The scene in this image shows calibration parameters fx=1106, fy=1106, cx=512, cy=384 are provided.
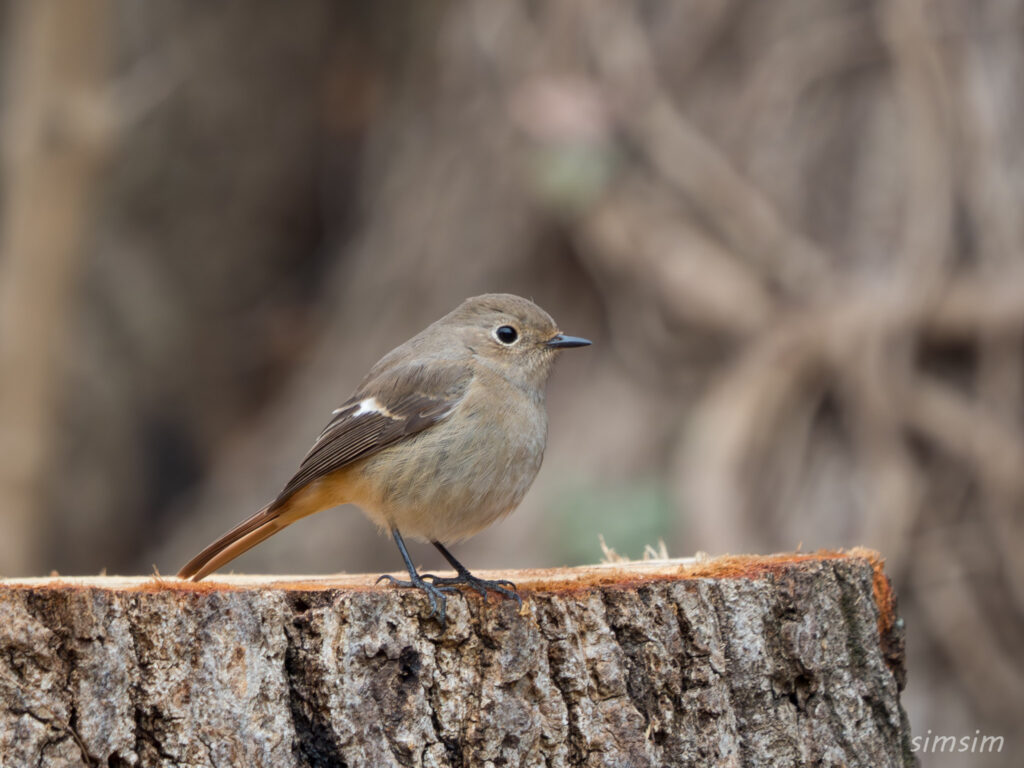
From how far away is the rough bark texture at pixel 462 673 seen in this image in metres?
2.42

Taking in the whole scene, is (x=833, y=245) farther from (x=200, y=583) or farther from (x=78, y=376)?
(x=78, y=376)

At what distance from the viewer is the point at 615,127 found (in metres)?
7.54

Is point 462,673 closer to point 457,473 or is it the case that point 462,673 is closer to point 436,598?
point 436,598

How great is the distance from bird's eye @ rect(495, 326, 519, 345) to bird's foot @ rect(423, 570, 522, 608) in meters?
0.95

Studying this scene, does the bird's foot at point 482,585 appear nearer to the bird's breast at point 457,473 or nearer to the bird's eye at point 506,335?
the bird's breast at point 457,473

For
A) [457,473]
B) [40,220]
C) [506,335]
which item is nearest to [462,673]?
[457,473]

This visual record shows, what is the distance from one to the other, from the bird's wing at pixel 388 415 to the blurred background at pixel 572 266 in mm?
2980

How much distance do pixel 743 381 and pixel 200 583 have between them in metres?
4.57

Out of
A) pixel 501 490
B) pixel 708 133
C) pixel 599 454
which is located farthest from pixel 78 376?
pixel 501 490

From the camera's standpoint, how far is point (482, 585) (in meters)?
2.88

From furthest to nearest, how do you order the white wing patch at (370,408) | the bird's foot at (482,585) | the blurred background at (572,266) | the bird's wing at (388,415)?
the blurred background at (572,266)
the white wing patch at (370,408)
the bird's wing at (388,415)
the bird's foot at (482,585)

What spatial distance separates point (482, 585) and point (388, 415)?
2.79ft

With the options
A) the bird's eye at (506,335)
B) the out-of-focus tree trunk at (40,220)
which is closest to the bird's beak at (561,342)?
the bird's eye at (506,335)

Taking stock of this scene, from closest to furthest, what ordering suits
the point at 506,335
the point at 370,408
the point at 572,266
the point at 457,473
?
the point at 457,473 → the point at 370,408 → the point at 506,335 → the point at 572,266
